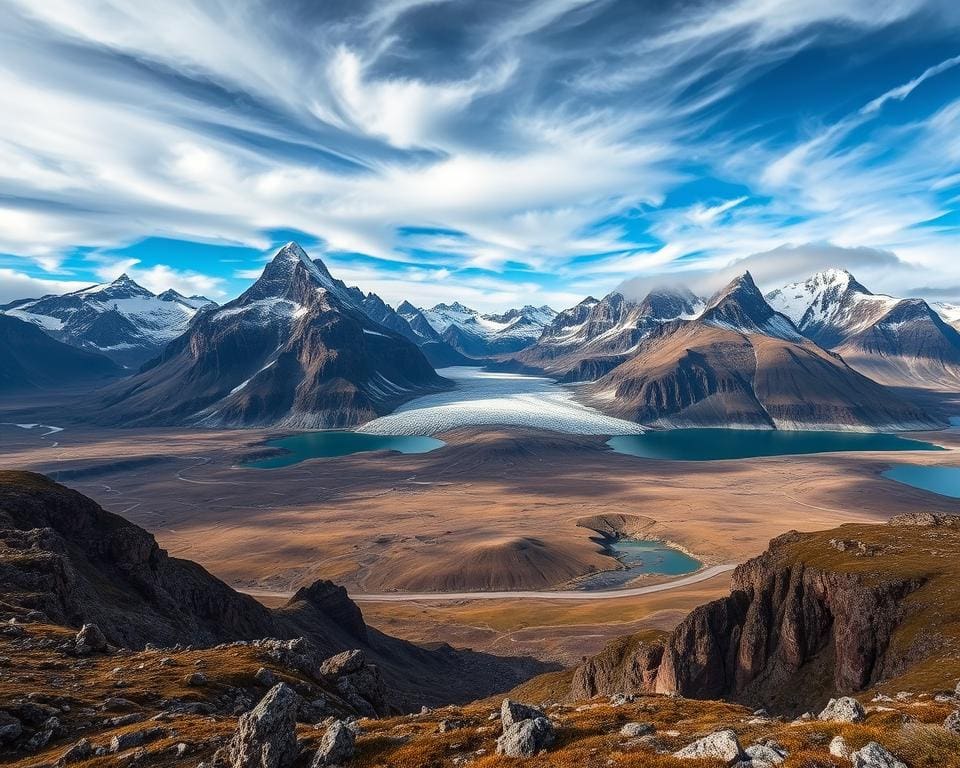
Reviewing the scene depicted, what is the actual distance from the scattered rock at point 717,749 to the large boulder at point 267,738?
1463 centimetres

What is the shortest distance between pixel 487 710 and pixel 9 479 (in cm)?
7313

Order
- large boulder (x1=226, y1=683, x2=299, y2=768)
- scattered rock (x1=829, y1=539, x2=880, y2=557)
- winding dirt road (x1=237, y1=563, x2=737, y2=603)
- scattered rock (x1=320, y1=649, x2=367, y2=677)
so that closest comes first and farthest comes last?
large boulder (x1=226, y1=683, x2=299, y2=768) → scattered rock (x1=320, y1=649, x2=367, y2=677) → scattered rock (x1=829, y1=539, x2=880, y2=557) → winding dirt road (x1=237, y1=563, x2=737, y2=603)

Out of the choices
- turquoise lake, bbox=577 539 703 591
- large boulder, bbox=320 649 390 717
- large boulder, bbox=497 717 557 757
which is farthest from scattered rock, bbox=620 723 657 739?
turquoise lake, bbox=577 539 703 591

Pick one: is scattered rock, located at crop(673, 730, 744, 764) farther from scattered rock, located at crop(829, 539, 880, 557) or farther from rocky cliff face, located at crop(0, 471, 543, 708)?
scattered rock, located at crop(829, 539, 880, 557)

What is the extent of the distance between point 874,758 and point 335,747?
60.7ft

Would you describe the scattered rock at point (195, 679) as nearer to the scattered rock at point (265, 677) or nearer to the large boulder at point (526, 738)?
the scattered rock at point (265, 677)

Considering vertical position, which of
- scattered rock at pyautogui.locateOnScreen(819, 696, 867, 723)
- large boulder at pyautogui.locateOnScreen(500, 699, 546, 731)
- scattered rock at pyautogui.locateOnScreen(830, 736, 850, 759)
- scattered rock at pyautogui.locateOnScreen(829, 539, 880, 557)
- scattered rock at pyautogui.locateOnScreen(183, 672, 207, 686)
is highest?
scattered rock at pyautogui.locateOnScreen(830, 736, 850, 759)

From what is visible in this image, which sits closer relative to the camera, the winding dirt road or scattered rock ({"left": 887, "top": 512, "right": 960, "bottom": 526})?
scattered rock ({"left": 887, "top": 512, "right": 960, "bottom": 526})

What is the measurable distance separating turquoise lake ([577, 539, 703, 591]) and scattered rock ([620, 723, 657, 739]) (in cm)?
12508

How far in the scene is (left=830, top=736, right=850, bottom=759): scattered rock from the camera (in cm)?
1875

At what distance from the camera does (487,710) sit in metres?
32.2

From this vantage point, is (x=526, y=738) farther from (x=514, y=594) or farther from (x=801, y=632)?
(x=514, y=594)

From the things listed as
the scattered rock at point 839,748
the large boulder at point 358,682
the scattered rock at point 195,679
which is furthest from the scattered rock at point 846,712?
the scattered rock at point 195,679

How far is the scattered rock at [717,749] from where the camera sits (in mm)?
19438
